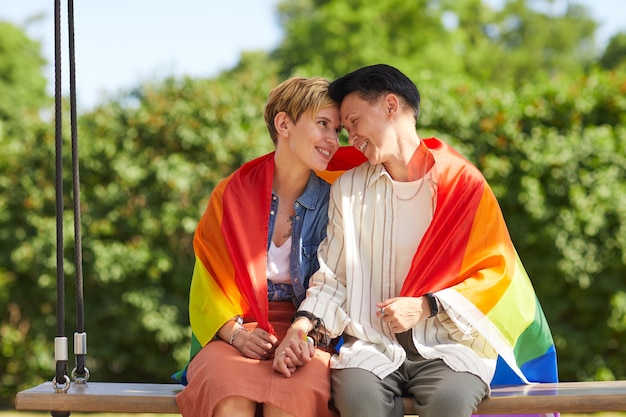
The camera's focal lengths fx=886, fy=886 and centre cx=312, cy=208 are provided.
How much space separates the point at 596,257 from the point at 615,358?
89 centimetres

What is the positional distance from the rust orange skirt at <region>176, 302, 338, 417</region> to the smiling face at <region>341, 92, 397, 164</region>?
2.48 feet

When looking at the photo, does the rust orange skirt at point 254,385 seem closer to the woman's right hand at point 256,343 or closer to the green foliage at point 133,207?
the woman's right hand at point 256,343

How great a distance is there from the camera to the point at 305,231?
3.35 m

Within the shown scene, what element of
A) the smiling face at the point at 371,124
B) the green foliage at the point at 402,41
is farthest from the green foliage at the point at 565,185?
the green foliage at the point at 402,41

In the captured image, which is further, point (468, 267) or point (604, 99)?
point (604, 99)

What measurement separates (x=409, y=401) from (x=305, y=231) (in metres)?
0.76

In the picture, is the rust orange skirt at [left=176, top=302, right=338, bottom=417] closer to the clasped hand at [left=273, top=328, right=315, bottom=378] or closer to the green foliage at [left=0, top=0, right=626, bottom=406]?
the clasped hand at [left=273, top=328, right=315, bottom=378]

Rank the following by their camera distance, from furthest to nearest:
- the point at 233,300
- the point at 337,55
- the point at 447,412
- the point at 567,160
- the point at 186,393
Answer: the point at 337,55 → the point at 567,160 → the point at 233,300 → the point at 186,393 → the point at 447,412

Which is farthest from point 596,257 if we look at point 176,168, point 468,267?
point 468,267

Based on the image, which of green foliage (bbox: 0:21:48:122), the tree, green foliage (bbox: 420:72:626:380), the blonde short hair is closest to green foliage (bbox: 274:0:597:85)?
the tree

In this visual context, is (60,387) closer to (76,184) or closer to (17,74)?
(76,184)

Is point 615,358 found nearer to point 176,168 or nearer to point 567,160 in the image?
point 567,160

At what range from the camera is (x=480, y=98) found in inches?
281

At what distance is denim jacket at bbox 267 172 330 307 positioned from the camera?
3.31 m
